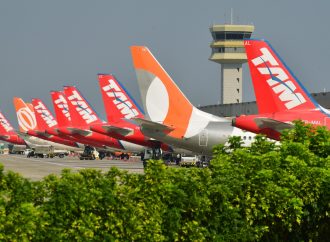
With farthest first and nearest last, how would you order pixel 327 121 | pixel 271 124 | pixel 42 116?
pixel 42 116
pixel 327 121
pixel 271 124

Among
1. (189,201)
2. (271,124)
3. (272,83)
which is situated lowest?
(189,201)

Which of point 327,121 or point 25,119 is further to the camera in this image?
point 25,119

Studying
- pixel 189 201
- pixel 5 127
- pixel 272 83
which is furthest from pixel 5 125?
pixel 189 201

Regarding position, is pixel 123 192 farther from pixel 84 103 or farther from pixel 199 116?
pixel 84 103

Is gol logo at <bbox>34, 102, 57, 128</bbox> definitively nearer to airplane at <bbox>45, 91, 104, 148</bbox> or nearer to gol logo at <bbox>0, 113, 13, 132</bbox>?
airplane at <bbox>45, 91, 104, 148</bbox>

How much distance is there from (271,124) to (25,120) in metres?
123

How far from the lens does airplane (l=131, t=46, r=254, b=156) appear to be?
61688 millimetres

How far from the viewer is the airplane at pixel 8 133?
7608 inches

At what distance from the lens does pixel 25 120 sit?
169m

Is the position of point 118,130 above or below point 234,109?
below

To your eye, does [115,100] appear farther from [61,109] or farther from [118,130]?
[61,109]

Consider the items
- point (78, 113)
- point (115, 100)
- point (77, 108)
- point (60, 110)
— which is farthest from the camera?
point (60, 110)

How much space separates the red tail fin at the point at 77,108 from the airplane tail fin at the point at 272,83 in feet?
213

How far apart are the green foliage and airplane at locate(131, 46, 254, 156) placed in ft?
111
